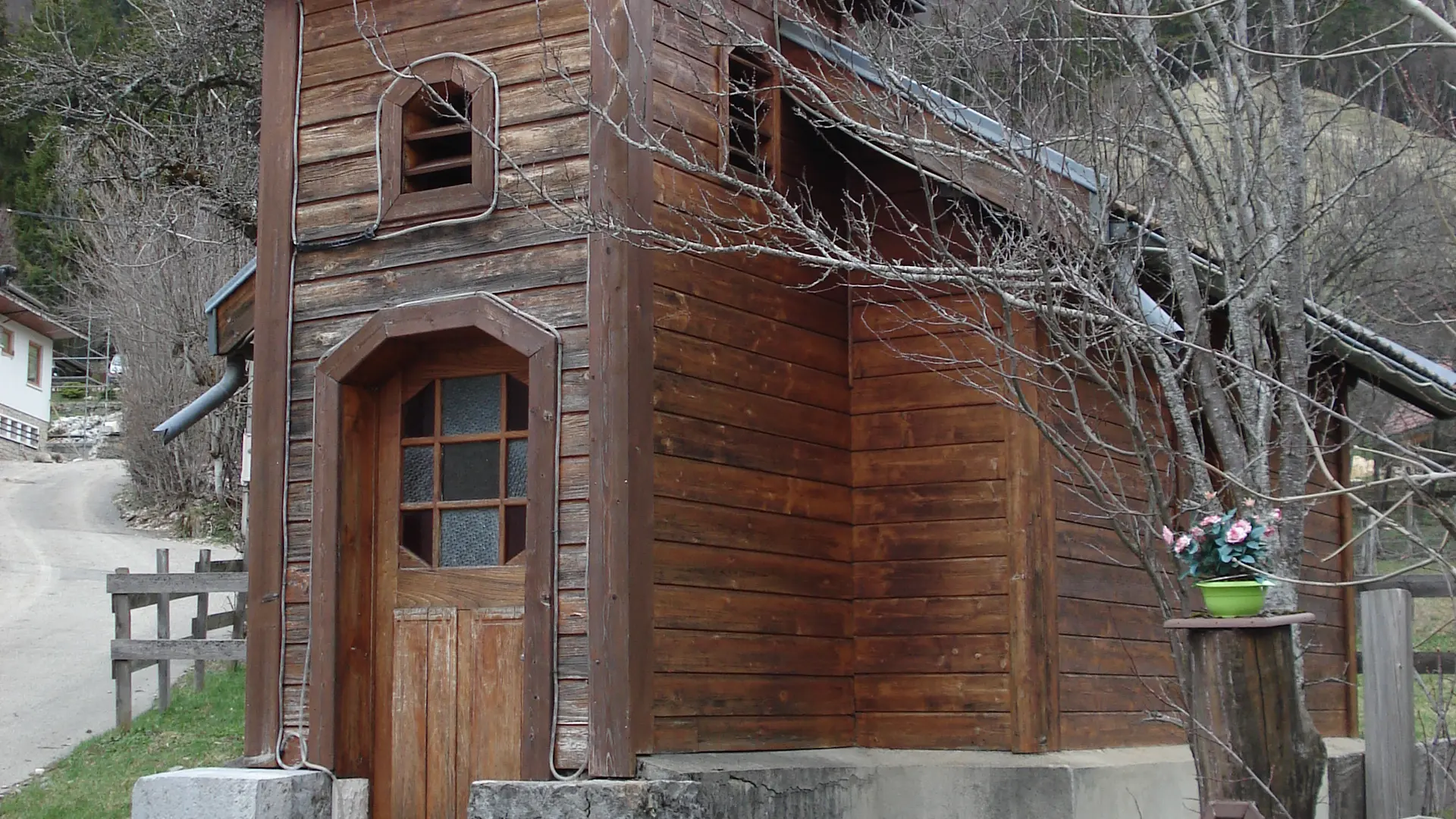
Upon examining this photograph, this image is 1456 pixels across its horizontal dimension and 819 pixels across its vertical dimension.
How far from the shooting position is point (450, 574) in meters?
8.19

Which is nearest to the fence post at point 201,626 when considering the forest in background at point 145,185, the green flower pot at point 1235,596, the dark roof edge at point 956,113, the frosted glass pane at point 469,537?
the forest in background at point 145,185

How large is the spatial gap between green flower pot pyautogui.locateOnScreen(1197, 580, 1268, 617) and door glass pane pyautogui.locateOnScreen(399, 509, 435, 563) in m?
4.31

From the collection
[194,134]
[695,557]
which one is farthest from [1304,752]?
[194,134]

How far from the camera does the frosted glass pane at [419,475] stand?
8.32 metres

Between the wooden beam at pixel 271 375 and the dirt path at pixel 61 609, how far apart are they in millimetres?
4280

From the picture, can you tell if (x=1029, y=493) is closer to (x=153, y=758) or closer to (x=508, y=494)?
(x=508, y=494)

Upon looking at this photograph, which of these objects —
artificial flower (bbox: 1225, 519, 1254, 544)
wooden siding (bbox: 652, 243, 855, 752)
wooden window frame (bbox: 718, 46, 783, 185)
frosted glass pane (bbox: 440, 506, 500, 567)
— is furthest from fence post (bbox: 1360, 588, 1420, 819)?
frosted glass pane (bbox: 440, 506, 500, 567)

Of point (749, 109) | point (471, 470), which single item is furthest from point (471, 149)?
point (471, 470)

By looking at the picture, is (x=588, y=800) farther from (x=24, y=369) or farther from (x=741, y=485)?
(x=24, y=369)

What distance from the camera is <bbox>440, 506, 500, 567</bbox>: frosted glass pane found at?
8078mm

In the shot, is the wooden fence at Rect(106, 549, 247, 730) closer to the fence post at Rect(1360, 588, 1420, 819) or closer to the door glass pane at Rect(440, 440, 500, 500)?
the door glass pane at Rect(440, 440, 500, 500)

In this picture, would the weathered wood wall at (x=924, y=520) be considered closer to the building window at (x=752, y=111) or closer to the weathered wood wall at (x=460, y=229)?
the building window at (x=752, y=111)

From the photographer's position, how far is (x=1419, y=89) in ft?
48.8

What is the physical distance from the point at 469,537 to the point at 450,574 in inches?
9.2
